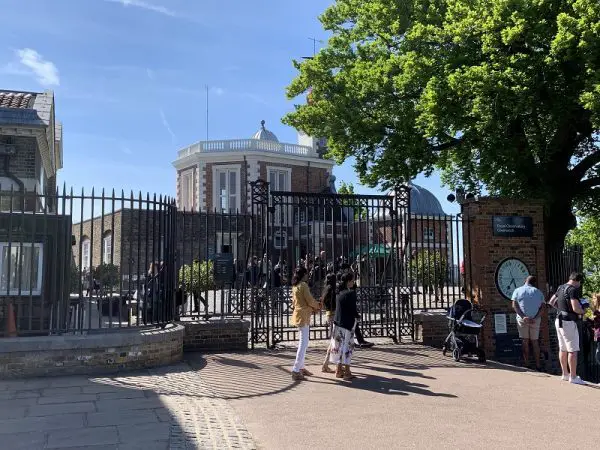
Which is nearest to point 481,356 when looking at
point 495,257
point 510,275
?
point 510,275

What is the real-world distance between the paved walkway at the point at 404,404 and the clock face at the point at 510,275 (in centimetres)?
196

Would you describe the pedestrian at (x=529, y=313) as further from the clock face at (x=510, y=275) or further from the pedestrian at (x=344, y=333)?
the pedestrian at (x=344, y=333)

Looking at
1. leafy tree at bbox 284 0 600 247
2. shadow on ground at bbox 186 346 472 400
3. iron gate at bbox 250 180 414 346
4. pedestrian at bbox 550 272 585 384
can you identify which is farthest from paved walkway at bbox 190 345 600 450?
leafy tree at bbox 284 0 600 247

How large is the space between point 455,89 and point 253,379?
7.41m

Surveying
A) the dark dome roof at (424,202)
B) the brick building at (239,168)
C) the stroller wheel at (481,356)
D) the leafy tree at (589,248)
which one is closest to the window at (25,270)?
the stroller wheel at (481,356)

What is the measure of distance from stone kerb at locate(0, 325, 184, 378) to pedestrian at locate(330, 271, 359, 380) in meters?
2.73

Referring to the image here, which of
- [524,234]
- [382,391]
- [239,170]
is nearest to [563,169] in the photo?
[524,234]

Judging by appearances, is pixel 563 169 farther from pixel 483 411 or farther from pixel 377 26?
pixel 483 411

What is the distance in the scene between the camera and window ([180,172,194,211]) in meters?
38.0

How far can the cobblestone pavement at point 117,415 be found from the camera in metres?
5.34

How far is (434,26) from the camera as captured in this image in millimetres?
13492

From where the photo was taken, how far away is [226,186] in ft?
121

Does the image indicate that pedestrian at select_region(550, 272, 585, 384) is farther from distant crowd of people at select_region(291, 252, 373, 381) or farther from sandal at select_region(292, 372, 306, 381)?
sandal at select_region(292, 372, 306, 381)

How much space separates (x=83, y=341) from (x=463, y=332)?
6.52 meters
